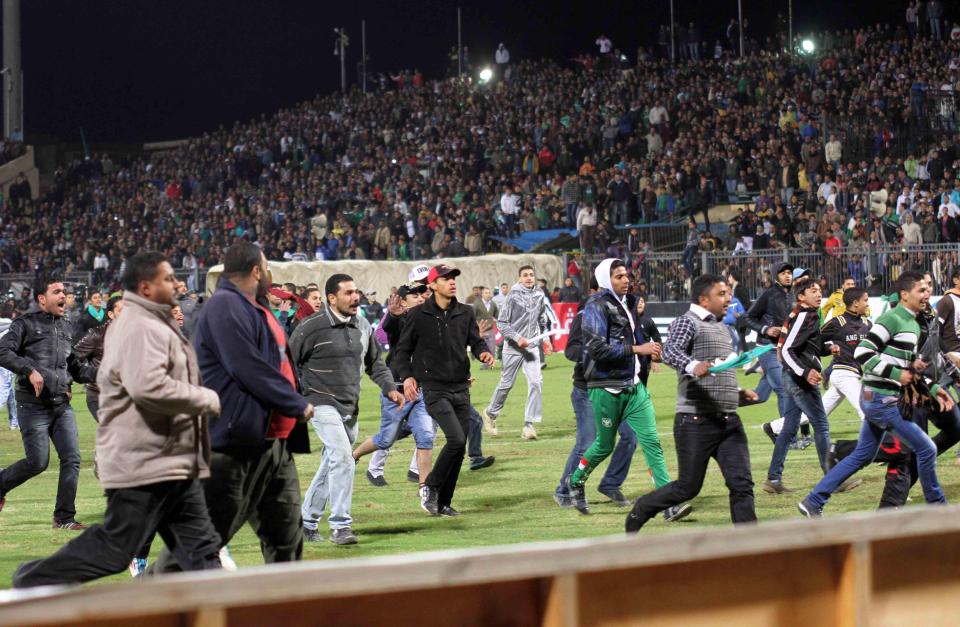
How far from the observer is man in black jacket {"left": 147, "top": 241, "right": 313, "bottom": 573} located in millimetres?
6281

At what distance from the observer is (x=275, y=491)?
652 cm

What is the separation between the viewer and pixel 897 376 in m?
8.90

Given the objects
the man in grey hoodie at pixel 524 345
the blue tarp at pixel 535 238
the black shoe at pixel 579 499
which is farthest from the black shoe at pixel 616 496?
the blue tarp at pixel 535 238

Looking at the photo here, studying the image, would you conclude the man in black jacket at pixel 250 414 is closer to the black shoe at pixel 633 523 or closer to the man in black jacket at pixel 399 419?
the black shoe at pixel 633 523

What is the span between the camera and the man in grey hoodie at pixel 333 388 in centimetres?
893

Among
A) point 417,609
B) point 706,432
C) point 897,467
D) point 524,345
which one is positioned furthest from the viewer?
point 524,345

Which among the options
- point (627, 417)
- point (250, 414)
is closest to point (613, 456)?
point (627, 417)

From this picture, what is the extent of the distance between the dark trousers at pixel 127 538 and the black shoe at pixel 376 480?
6319 mm

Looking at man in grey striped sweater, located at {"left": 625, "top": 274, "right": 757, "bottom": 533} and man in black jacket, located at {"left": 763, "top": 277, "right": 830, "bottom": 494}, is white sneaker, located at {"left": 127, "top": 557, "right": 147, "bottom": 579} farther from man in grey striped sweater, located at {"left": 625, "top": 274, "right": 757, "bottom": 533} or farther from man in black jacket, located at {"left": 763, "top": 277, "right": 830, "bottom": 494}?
man in black jacket, located at {"left": 763, "top": 277, "right": 830, "bottom": 494}

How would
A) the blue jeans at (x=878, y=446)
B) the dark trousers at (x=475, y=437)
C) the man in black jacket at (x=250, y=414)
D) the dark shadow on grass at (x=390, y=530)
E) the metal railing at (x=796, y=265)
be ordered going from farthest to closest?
the metal railing at (x=796, y=265) < the dark trousers at (x=475, y=437) < the dark shadow on grass at (x=390, y=530) < the blue jeans at (x=878, y=446) < the man in black jacket at (x=250, y=414)

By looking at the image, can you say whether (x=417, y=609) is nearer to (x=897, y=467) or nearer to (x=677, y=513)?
(x=897, y=467)

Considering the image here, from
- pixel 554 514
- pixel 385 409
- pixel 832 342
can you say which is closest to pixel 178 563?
pixel 554 514

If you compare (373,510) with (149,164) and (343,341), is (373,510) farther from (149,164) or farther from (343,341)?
(149,164)

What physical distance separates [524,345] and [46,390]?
596 cm
